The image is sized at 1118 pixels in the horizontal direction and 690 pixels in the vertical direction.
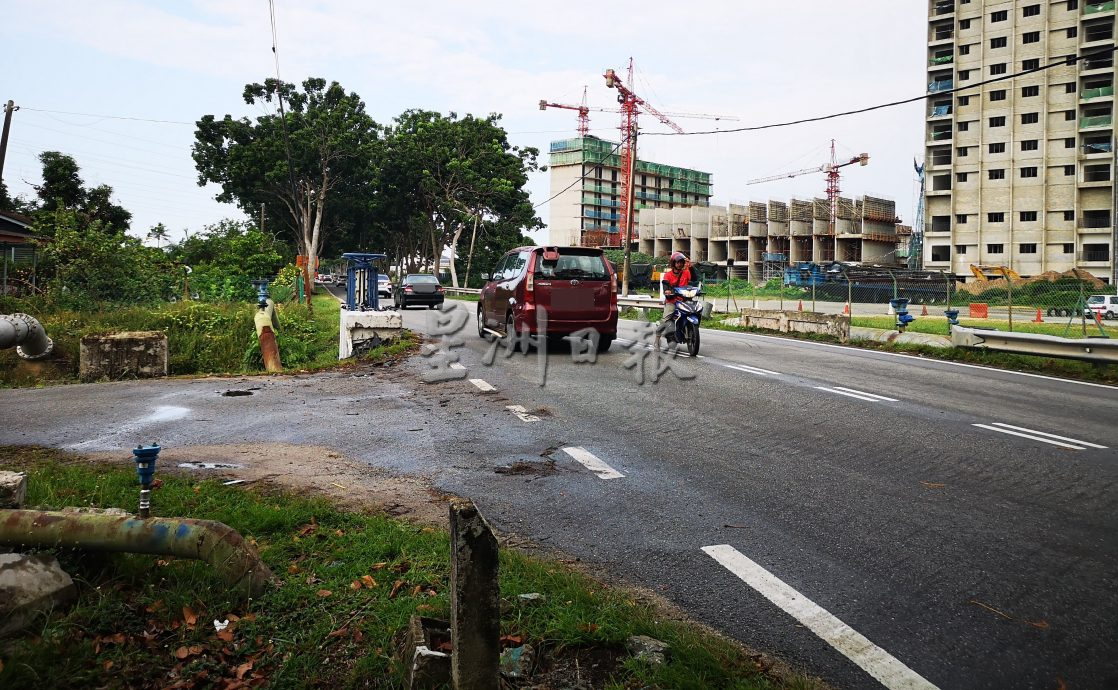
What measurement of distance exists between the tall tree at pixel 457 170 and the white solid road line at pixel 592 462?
4732cm

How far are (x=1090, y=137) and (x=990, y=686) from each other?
76.1 m

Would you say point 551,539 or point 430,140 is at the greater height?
point 430,140

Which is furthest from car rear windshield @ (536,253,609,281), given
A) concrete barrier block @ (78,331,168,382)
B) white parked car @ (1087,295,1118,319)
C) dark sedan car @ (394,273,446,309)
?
white parked car @ (1087,295,1118,319)

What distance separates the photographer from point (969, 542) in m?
4.45

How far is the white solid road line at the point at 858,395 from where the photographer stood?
941 cm

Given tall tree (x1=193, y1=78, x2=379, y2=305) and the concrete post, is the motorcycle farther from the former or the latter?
tall tree (x1=193, y1=78, x2=379, y2=305)

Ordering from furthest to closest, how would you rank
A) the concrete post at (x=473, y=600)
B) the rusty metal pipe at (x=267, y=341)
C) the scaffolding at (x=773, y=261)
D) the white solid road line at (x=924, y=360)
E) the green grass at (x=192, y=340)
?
the scaffolding at (x=773, y=261) < the green grass at (x=192, y=340) < the rusty metal pipe at (x=267, y=341) < the white solid road line at (x=924, y=360) < the concrete post at (x=473, y=600)

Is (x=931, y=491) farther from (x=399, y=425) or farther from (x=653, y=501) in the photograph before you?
(x=399, y=425)

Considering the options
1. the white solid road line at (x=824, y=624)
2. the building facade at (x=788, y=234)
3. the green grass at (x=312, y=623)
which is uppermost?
the building facade at (x=788, y=234)

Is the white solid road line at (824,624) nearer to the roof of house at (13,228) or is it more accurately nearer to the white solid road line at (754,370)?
the white solid road line at (754,370)

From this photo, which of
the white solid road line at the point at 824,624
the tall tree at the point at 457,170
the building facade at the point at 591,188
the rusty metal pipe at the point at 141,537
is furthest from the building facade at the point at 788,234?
the rusty metal pipe at the point at 141,537

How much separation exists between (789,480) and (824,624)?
237cm

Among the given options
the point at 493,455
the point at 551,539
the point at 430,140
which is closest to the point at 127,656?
the point at 551,539

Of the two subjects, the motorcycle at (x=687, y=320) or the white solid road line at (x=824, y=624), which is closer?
the white solid road line at (x=824, y=624)
